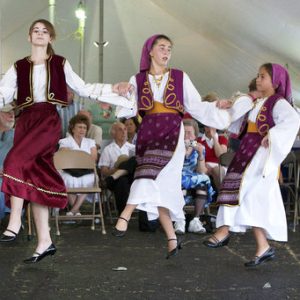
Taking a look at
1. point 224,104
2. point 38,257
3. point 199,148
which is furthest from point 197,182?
point 38,257

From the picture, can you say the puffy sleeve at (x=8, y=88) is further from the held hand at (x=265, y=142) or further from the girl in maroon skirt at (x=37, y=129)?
the held hand at (x=265, y=142)

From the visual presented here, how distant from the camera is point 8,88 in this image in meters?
3.31

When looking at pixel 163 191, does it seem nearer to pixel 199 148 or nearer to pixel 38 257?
pixel 38 257

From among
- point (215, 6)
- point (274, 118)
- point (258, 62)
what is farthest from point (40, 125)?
point (258, 62)

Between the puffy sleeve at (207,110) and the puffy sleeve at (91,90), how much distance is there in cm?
40

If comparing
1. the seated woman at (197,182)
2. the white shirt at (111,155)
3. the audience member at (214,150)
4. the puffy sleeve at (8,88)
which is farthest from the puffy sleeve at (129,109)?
the white shirt at (111,155)

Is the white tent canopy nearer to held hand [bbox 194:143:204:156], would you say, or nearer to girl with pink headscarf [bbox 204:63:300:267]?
held hand [bbox 194:143:204:156]

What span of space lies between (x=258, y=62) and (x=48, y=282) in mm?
7933

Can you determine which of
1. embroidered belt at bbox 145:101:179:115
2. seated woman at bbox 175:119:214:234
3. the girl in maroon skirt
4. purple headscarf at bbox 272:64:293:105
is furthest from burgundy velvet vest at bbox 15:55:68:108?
seated woman at bbox 175:119:214:234

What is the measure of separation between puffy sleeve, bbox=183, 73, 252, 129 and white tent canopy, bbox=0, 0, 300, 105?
3.66 metres

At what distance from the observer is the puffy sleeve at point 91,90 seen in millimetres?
3426

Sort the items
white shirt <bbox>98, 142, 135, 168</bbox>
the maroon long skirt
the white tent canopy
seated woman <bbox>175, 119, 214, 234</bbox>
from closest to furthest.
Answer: the maroon long skirt, seated woman <bbox>175, 119, 214, 234</bbox>, white shirt <bbox>98, 142, 135, 168</bbox>, the white tent canopy

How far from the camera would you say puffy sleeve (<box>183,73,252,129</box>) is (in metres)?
3.66

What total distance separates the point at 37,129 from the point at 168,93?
0.81 meters
